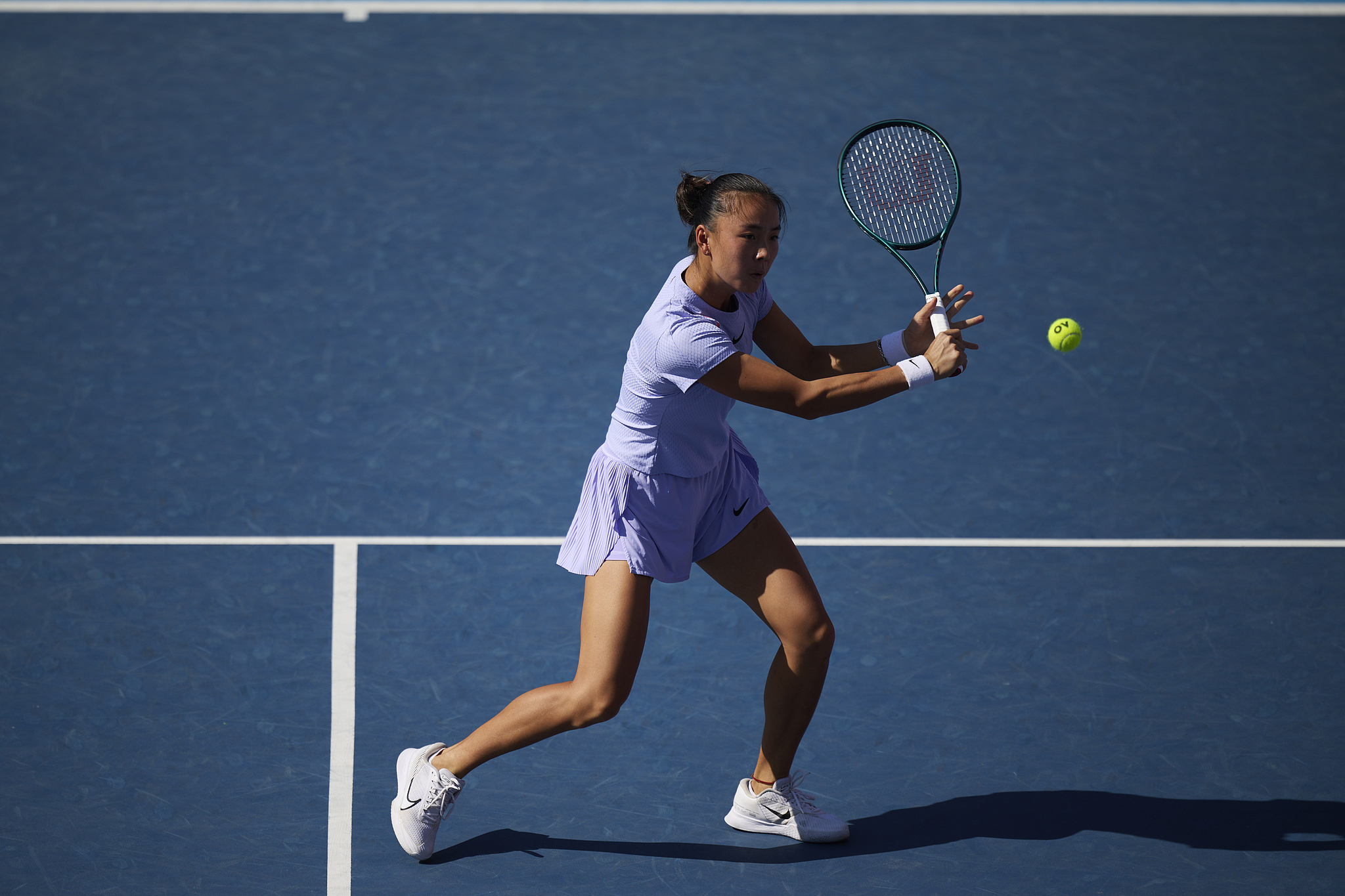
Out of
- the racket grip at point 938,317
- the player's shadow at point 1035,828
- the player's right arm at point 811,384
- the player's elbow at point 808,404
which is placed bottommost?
the player's shadow at point 1035,828

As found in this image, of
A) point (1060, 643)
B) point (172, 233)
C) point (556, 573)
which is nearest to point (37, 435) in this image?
point (172, 233)

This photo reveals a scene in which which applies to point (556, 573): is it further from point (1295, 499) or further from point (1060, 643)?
point (1295, 499)

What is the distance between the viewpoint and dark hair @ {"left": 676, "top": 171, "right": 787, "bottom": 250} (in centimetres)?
324

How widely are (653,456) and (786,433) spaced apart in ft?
6.20

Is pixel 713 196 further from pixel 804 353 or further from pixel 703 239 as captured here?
pixel 804 353

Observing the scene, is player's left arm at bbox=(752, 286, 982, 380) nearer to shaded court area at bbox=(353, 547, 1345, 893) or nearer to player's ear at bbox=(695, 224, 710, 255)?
player's ear at bbox=(695, 224, 710, 255)

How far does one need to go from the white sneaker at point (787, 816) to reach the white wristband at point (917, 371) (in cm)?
109

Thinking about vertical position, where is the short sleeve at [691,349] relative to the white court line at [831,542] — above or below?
above

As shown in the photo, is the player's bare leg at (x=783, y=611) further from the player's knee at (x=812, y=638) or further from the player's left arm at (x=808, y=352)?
the player's left arm at (x=808, y=352)

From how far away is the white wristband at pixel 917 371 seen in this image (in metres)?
3.25

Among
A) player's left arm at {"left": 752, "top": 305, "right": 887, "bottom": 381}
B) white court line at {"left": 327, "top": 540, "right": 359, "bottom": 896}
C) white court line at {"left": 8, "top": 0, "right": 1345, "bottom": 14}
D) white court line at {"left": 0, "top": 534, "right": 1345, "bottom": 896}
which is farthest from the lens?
white court line at {"left": 8, "top": 0, "right": 1345, "bottom": 14}

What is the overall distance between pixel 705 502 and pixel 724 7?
4818 millimetres

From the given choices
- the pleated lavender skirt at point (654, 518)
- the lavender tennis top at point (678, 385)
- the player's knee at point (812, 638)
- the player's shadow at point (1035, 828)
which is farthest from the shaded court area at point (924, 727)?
the lavender tennis top at point (678, 385)

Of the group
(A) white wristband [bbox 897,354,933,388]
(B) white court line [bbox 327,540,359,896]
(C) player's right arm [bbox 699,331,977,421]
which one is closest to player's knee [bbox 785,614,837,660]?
(C) player's right arm [bbox 699,331,977,421]
